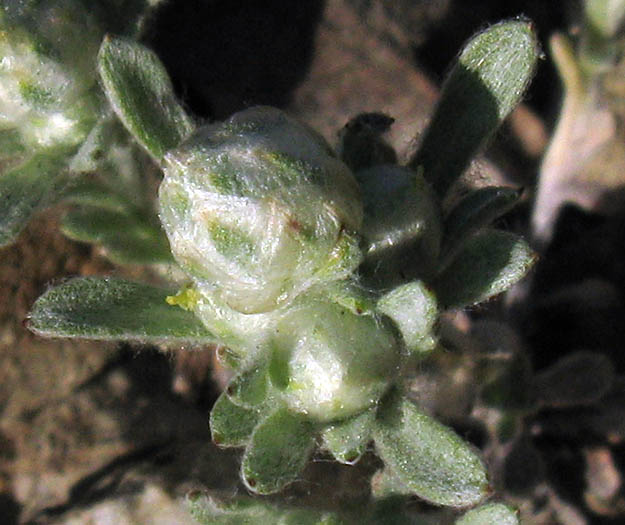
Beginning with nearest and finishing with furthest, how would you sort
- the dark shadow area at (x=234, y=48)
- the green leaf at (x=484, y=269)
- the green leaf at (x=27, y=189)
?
the green leaf at (x=484, y=269) < the green leaf at (x=27, y=189) < the dark shadow area at (x=234, y=48)

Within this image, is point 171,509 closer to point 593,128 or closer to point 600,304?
point 600,304

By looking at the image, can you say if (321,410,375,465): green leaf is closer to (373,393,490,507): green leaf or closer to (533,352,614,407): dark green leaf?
(373,393,490,507): green leaf

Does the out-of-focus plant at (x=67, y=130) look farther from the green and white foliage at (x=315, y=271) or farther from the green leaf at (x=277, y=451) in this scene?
the green leaf at (x=277, y=451)

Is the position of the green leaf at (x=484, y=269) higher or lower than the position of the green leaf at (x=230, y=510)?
higher

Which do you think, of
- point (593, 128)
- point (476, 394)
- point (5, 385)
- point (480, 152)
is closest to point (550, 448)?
point (476, 394)

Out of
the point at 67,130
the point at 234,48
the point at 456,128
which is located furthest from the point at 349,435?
the point at 234,48

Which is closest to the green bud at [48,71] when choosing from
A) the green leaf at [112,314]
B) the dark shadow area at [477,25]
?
the green leaf at [112,314]
